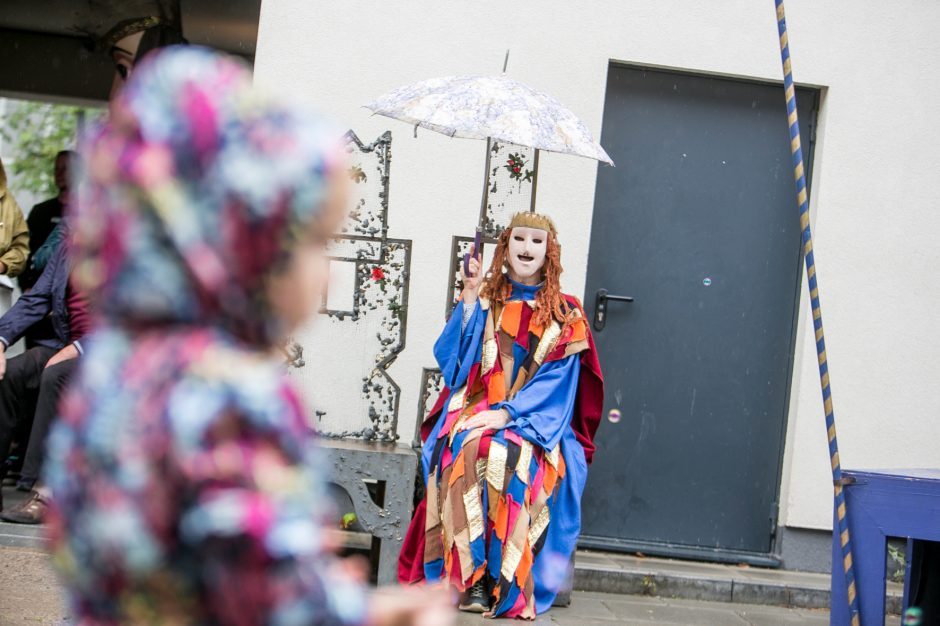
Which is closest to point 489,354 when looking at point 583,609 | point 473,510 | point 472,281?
point 472,281

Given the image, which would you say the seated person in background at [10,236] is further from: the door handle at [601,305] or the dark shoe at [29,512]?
the door handle at [601,305]

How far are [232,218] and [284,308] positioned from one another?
15 centimetres

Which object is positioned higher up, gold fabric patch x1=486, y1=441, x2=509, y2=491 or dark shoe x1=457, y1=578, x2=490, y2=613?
gold fabric patch x1=486, y1=441, x2=509, y2=491

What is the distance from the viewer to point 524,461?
18.1 feet

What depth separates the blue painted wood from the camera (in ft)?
14.3

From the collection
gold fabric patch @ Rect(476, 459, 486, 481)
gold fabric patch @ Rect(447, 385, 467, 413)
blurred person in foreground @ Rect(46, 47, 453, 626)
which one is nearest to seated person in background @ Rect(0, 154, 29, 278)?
gold fabric patch @ Rect(447, 385, 467, 413)

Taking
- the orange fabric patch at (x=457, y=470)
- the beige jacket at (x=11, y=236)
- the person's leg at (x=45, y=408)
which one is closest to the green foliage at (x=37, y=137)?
the beige jacket at (x=11, y=236)

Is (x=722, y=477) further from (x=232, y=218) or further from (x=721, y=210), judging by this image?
(x=232, y=218)

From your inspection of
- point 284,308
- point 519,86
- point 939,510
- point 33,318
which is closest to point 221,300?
point 284,308

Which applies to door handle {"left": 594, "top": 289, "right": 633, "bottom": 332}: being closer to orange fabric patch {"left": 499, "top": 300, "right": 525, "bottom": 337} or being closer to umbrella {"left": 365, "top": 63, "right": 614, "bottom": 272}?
orange fabric patch {"left": 499, "top": 300, "right": 525, "bottom": 337}

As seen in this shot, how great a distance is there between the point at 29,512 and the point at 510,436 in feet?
7.44

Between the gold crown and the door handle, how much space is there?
93cm

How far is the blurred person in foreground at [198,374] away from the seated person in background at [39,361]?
4.38 m

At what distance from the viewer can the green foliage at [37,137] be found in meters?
19.8
